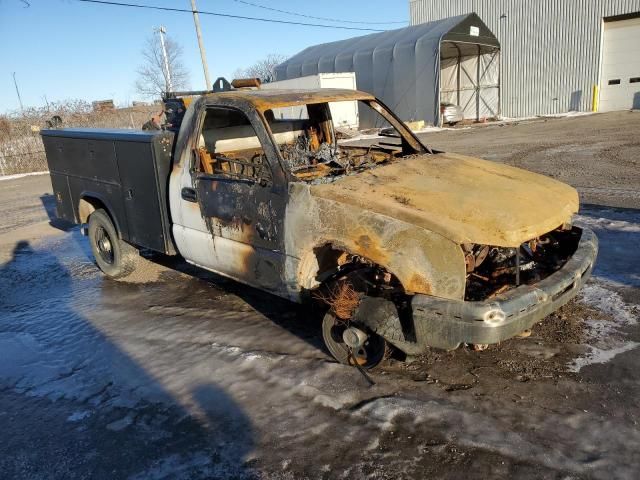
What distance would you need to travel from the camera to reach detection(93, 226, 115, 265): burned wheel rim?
5969 mm

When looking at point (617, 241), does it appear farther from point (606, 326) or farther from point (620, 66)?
point (620, 66)

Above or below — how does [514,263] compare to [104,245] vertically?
above

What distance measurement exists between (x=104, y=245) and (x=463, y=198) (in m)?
4.54

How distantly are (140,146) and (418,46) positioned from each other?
21.6 metres

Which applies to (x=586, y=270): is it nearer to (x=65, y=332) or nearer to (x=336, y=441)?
(x=336, y=441)

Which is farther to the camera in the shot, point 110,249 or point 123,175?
point 110,249

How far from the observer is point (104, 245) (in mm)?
6004

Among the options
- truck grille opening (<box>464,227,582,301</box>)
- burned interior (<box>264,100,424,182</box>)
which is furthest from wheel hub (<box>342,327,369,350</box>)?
burned interior (<box>264,100,424,182</box>)

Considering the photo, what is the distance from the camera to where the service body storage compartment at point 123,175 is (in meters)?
4.74

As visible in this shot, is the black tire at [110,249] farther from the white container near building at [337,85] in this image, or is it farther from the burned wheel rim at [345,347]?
the white container near building at [337,85]

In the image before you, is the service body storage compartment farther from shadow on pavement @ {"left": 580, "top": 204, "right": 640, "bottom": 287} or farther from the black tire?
shadow on pavement @ {"left": 580, "top": 204, "right": 640, "bottom": 287}

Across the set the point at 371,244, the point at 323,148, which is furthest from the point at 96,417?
the point at 323,148

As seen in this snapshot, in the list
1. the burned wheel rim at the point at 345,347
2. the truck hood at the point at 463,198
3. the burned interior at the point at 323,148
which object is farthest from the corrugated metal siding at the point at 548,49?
the burned wheel rim at the point at 345,347

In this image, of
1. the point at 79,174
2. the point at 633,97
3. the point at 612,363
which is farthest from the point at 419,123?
the point at 612,363
